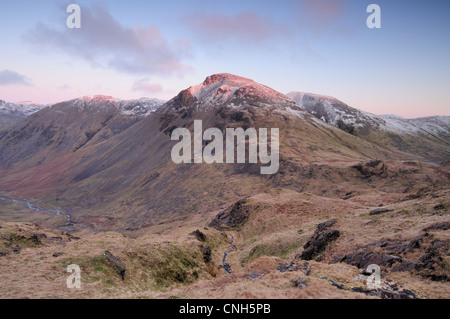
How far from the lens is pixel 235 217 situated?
57.6m

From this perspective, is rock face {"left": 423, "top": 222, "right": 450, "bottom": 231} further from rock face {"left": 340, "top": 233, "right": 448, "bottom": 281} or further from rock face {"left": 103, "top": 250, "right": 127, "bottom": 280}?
rock face {"left": 103, "top": 250, "right": 127, "bottom": 280}

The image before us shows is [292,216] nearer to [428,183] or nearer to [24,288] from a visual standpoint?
[24,288]

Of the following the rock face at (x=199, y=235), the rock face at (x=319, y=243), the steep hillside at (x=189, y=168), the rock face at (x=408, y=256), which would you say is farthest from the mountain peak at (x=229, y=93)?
the rock face at (x=408, y=256)

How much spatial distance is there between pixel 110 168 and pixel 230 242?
5272 inches

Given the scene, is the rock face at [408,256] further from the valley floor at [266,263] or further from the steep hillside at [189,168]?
the steep hillside at [189,168]

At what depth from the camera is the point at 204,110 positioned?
564 ft

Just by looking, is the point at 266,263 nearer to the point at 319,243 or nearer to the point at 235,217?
the point at 319,243

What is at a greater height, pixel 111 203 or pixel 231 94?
pixel 231 94

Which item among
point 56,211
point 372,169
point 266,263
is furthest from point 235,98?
point 266,263

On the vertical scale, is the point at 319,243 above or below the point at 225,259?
above

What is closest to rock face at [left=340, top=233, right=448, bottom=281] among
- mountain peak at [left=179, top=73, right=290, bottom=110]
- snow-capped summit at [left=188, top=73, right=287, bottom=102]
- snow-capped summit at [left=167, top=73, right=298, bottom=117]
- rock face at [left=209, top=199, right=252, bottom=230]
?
rock face at [left=209, top=199, right=252, bottom=230]

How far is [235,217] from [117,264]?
Result: 37428 mm

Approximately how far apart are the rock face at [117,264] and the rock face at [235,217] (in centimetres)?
3435

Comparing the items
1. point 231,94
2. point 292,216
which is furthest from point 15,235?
point 231,94
